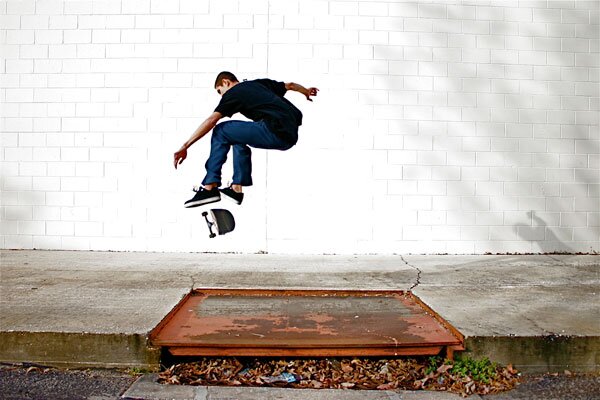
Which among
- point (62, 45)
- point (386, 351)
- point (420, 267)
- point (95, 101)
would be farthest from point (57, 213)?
point (386, 351)

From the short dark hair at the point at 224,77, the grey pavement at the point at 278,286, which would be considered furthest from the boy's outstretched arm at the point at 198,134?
the grey pavement at the point at 278,286

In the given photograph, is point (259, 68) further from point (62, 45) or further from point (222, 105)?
point (62, 45)

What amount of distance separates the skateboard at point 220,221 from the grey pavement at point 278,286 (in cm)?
42

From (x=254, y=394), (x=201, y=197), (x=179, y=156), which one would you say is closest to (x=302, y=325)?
(x=254, y=394)

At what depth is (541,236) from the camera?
8.05 meters

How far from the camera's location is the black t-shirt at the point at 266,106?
7.77m

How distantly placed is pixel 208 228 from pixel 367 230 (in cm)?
224

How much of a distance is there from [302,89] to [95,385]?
531cm

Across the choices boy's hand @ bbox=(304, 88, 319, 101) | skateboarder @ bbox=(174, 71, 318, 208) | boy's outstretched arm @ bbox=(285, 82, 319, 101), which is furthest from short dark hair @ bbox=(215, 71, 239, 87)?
boy's hand @ bbox=(304, 88, 319, 101)

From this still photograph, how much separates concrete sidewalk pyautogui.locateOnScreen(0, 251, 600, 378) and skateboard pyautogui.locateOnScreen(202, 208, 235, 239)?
1.25 feet

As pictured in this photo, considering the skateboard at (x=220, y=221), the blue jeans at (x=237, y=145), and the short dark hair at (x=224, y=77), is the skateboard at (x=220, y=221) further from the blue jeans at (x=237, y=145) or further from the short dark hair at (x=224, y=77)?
the short dark hair at (x=224, y=77)

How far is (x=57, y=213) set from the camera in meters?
7.95

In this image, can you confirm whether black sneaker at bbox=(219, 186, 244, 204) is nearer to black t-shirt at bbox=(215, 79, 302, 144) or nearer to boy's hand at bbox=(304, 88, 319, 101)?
black t-shirt at bbox=(215, 79, 302, 144)

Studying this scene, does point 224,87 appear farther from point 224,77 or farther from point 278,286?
point 278,286
